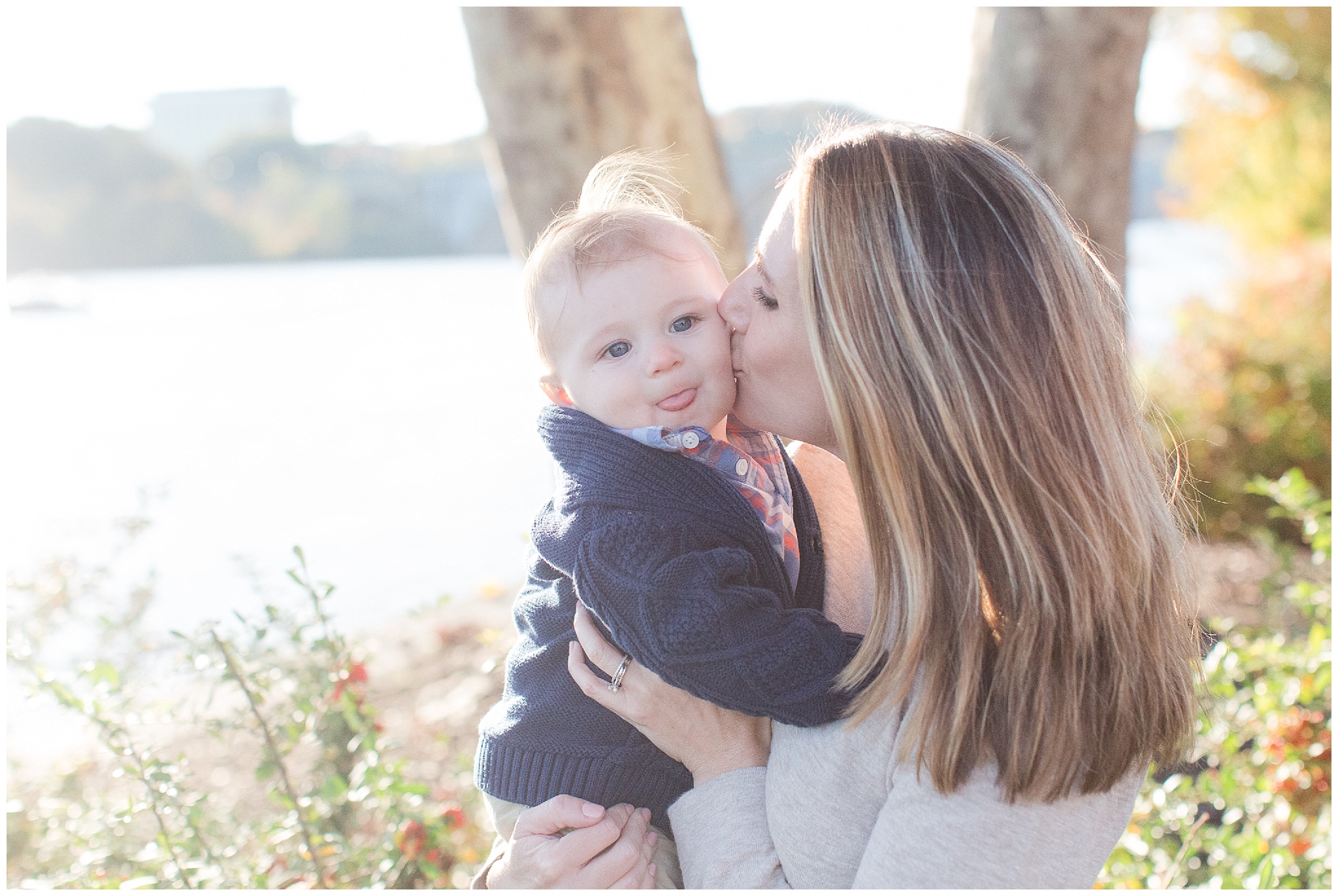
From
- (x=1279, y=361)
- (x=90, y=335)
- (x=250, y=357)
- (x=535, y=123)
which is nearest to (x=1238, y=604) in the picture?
(x=1279, y=361)

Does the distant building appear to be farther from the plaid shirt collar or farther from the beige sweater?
the beige sweater

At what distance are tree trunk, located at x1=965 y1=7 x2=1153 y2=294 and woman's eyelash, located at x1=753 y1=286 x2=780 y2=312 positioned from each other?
1.85 meters

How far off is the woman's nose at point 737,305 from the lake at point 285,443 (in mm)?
361

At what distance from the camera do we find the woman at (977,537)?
1.18 meters

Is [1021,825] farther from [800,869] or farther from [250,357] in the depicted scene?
[250,357]

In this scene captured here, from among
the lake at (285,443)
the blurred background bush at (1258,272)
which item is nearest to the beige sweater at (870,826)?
the lake at (285,443)

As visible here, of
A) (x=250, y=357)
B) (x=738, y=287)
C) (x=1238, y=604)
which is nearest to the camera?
(x=738, y=287)

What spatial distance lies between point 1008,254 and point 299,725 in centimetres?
166

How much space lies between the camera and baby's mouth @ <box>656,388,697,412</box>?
1.43 m

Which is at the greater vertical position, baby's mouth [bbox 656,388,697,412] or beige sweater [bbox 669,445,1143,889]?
baby's mouth [bbox 656,388,697,412]

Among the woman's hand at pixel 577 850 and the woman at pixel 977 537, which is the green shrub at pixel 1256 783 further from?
the woman's hand at pixel 577 850

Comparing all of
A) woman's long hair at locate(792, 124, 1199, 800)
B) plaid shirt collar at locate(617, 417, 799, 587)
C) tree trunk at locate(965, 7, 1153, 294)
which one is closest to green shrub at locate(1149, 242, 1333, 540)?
tree trunk at locate(965, 7, 1153, 294)

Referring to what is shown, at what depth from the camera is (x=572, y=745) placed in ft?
4.78

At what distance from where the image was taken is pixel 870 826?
4.11 ft
